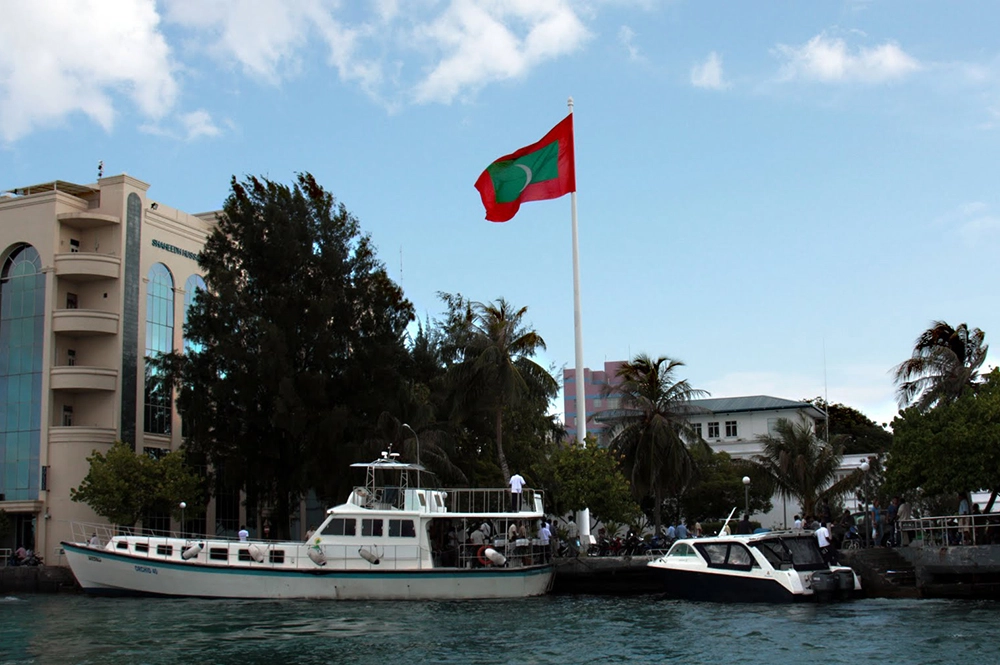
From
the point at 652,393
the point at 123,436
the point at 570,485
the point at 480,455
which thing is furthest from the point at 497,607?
the point at 123,436

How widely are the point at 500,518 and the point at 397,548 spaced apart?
10.5 ft

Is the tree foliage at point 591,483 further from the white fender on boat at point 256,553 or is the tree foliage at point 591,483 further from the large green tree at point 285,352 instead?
the white fender on boat at point 256,553

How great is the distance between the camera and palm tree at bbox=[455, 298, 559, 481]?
44.3m

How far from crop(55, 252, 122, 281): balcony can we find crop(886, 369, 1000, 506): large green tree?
113ft

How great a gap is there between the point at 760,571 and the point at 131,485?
2772 centimetres

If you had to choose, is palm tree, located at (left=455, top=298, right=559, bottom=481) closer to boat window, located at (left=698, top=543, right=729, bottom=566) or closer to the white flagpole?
the white flagpole

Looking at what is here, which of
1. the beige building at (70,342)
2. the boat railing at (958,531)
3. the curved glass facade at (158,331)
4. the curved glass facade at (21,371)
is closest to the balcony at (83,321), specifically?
the beige building at (70,342)

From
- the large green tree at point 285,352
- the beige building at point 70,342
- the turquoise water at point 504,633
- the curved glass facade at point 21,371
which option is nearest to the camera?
the turquoise water at point 504,633

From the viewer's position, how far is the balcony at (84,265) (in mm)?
49812

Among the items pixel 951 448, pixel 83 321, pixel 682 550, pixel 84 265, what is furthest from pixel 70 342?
pixel 951 448

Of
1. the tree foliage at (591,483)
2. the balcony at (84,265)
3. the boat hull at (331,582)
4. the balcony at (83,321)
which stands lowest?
the boat hull at (331,582)

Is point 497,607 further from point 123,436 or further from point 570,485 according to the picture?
point 123,436

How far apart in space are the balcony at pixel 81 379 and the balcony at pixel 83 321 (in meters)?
1.66

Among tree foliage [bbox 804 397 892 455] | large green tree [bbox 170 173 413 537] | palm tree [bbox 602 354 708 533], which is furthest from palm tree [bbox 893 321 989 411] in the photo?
tree foliage [bbox 804 397 892 455]
